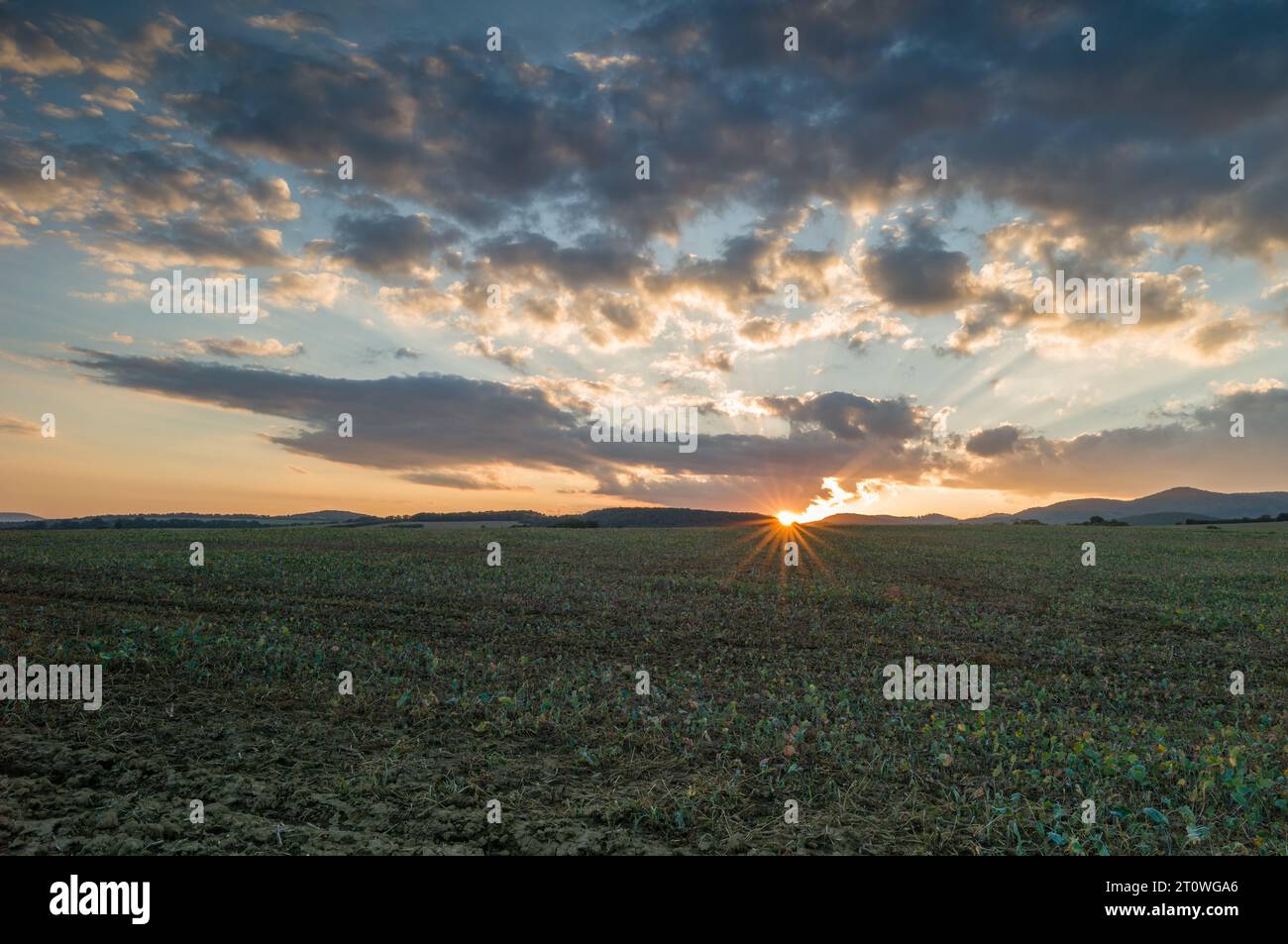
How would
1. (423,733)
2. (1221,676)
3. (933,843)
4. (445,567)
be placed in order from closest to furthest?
(933,843) → (423,733) → (1221,676) → (445,567)

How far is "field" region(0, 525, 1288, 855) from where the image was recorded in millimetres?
8148

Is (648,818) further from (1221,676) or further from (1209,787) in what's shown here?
(1221,676)

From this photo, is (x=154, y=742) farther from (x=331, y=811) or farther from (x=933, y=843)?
(x=933, y=843)

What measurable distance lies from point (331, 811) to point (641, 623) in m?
15.5

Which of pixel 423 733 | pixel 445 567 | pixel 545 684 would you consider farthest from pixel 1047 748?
pixel 445 567

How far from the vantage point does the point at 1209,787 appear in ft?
32.8

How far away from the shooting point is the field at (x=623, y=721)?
8148 mm

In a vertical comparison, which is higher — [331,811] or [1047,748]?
[331,811]

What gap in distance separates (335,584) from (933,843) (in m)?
27.6

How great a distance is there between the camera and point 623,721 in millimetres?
12695
